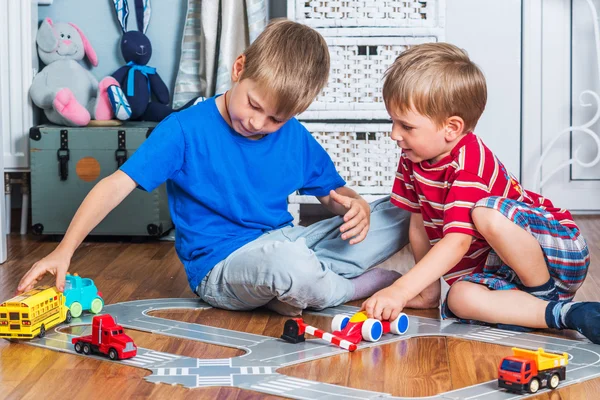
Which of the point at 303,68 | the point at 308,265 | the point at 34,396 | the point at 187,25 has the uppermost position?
the point at 187,25

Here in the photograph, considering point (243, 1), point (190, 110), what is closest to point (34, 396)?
point (190, 110)

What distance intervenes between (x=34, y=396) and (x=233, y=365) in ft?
0.81

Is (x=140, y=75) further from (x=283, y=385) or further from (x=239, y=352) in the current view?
(x=283, y=385)

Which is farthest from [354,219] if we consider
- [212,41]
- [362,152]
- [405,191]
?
[212,41]

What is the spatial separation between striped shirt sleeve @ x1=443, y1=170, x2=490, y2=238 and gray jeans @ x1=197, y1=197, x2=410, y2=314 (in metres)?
0.22

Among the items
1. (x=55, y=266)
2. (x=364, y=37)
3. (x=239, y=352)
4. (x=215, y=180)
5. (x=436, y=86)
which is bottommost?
(x=239, y=352)

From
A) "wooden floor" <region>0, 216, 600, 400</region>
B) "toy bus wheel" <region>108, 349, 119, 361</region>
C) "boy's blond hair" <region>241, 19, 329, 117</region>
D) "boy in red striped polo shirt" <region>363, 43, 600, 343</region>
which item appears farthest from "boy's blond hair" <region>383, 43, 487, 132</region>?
"toy bus wheel" <region>108, 349, 119, 361</region>

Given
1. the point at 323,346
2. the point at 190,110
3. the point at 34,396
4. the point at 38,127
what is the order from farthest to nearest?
the point at 38,127 < the point at 190,110 < the point at 323,346 < the point at 34,396

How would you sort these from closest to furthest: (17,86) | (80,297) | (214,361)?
1. (214,361)
2. (80,297)
3. (17,86)

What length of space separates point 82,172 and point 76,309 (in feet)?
2.44

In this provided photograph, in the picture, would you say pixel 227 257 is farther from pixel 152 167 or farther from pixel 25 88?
pixel 25 88

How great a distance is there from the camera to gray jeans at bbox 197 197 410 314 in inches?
49.8

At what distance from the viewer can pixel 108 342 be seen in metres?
1.10

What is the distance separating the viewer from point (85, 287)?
1.33 metres
